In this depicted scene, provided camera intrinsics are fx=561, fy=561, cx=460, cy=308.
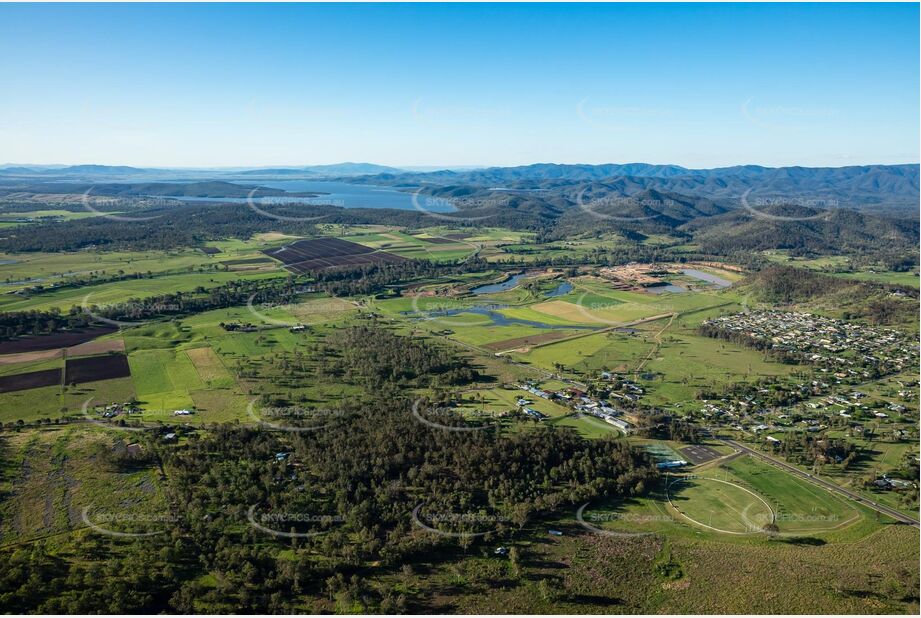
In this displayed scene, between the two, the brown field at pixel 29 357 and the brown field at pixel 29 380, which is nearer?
the brown field at pixel 29 380

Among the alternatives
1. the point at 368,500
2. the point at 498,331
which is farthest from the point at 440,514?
the point at 498,331

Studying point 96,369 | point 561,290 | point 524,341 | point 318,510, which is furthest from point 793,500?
point 561,290

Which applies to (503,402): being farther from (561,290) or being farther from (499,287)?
(499,287)

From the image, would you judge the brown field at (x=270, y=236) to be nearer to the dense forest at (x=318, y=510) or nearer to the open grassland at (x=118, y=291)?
the open grassland at (x=118, y=291)

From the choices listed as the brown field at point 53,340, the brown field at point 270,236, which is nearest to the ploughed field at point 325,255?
the brown field at point 270,236

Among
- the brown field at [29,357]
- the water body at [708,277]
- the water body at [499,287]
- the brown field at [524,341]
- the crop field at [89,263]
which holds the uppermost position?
the crop field at [89,263]

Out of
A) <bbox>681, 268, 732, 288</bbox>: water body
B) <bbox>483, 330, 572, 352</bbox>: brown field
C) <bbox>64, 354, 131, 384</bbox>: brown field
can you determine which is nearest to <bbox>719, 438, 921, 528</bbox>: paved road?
<bbox>483, 330, 572, 352</bbox>: brown field

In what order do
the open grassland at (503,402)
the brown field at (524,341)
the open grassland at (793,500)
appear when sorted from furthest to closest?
the brown field at (524,341)
the open grassland at (503,402)
the open grassland at (793,500)
